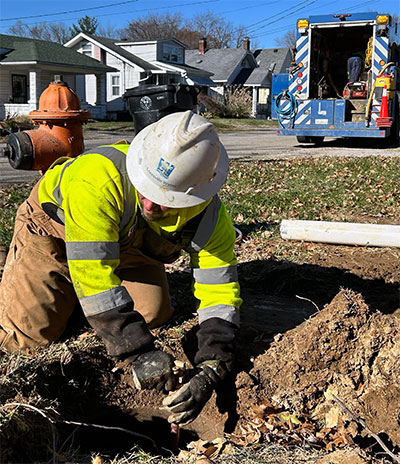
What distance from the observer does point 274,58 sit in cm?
4994

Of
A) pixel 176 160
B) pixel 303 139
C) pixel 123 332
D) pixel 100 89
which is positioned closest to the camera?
pixel 176 160

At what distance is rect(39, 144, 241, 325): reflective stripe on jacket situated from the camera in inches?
109

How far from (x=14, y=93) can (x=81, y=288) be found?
28460 millimetres

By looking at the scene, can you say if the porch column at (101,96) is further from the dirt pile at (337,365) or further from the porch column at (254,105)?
the dirt pile at (337,365)

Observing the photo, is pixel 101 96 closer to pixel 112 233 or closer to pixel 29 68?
pixel 29 68

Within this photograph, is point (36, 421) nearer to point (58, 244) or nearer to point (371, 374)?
point (58, 244)

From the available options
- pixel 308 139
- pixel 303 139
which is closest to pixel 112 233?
pixel 303 139

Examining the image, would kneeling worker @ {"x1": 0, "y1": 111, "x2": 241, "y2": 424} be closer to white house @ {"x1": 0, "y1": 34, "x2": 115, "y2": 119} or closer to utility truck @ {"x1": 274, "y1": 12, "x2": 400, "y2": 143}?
utility truck @ {"x1": 274, "y1": 12, "x2": 400, "y2": 143}

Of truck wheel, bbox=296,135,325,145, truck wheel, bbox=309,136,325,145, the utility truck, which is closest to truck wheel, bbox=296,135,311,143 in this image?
truck wheel, bbox=296,135,325,145

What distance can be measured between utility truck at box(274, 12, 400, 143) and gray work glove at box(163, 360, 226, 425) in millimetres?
12005

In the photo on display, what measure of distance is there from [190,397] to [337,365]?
0.99 metres

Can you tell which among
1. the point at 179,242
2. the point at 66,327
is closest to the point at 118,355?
the point at 179,242

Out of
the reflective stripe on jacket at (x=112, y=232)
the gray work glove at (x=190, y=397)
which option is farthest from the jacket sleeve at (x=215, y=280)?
the gray work glove at (x=190, y=397)

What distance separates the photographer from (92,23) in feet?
162
